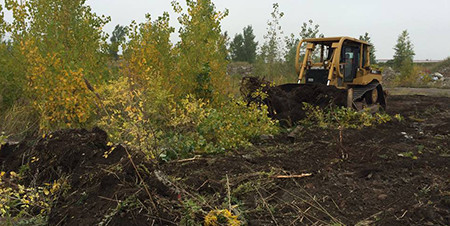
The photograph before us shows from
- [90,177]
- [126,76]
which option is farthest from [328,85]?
[90,177]

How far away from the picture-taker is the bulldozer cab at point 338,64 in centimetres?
921

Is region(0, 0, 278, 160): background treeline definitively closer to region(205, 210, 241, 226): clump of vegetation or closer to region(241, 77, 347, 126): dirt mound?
region(241, 77, 347, 126): dirt mound

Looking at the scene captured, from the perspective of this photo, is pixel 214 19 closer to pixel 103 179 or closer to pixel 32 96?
pixel 32 96

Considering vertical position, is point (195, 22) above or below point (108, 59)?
above

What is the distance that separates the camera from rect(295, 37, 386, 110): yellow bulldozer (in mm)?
9219

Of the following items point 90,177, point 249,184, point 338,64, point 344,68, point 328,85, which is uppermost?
point 338,64

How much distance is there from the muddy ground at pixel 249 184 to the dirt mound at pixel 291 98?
2.33m

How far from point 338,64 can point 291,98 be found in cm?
166

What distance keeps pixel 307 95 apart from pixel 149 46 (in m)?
4.03

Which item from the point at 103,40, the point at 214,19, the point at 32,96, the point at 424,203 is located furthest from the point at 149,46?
the point at 424,203

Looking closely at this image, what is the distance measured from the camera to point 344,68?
969cm

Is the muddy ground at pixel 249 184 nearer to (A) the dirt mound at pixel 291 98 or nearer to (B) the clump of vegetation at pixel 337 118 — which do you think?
(B) the clump of vegetation at pixel 337 118

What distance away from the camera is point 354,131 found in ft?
24.5

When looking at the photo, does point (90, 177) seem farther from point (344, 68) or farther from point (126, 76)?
point (344, 68)
